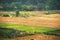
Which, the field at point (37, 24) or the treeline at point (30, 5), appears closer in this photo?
the field at point (37, 24)

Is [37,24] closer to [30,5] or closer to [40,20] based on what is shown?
[40,20]

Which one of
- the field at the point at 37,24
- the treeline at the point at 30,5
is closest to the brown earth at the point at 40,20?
the field at the point at 37,24

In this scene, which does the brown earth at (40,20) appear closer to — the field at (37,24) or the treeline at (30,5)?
the field at (37,24)

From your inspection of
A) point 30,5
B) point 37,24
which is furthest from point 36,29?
point 30,5

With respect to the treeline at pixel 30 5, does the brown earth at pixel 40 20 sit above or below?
below

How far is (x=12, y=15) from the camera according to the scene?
3.25 m

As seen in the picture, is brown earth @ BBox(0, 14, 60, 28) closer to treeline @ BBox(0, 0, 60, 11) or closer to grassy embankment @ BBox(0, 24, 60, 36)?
grassy embankment @ BBox(0, 24, 60, 36)

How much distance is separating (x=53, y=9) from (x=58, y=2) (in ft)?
0.53

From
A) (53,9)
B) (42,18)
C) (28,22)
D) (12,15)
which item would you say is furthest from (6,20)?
(53,9)

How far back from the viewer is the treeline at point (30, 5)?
3246 millimetres

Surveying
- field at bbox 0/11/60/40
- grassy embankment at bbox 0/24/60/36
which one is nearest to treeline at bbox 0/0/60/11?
field at bbox 0/11/60/40

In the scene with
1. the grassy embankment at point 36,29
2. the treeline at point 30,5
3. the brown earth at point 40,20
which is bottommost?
the grassy embankment at point 36,29

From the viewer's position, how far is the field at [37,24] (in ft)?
10.2

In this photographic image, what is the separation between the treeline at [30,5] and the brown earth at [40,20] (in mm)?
177
